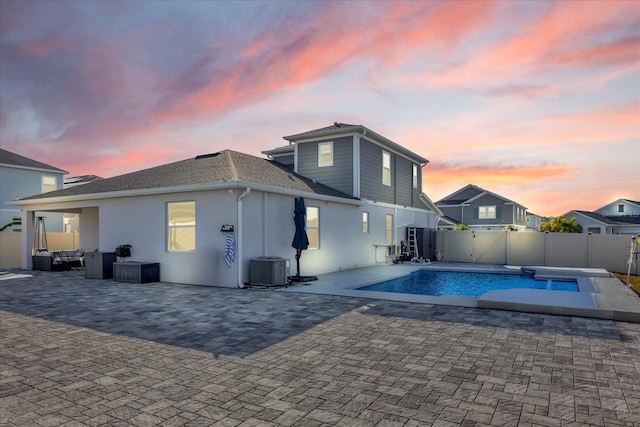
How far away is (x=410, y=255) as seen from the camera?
20.7 meters

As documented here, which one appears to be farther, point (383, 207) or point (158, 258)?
point (383, 207)

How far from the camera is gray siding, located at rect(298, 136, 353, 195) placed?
16922 mm

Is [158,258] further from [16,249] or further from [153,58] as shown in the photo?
[16,249]

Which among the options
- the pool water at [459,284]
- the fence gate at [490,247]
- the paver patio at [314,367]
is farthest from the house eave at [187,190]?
the fence gate at [490,247]

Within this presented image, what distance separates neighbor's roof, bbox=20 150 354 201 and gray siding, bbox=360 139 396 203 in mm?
1372

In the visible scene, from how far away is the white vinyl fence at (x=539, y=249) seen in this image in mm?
16938

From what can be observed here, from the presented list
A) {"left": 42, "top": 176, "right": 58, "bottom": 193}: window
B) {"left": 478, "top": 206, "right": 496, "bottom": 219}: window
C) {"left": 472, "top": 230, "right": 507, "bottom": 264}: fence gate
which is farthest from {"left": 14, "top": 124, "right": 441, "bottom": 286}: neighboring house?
{"left": 478, "top": 206, "right": 496, "bottom": 219}: window

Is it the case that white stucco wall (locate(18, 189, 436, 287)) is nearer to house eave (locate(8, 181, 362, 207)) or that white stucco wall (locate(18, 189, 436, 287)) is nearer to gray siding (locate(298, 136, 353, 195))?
house eave (locate(8, 181, 362, 207))

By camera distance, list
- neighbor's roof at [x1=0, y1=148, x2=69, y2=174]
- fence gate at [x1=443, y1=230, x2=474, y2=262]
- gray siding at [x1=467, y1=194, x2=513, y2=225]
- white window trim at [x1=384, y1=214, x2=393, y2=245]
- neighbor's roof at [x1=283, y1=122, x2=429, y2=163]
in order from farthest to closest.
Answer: gray siding at [x1=467, y1=194, x2=513, y2=225] < neighbor's roof at [x1=0, y1=148, x2=69, y2=174] < fence gate at [x1=443, y1=230, x2=474, y2=262] < white window trim at [x1=384, y1=214, x2=393, y2=245] < neighbor's roof at [x1=283, y1=122, x2=429, y2=163]

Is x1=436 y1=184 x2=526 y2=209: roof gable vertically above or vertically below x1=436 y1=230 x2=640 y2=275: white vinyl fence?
above

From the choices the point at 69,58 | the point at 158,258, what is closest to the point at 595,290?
the point at 158,258

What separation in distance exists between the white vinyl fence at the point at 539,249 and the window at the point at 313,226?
10.2m

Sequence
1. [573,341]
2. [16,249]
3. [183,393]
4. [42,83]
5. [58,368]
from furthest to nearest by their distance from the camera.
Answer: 1. [16,249]
2. [42,83]
3. [573,341]
4. [58,368]
5. [183,393]

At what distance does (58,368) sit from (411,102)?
13.4m
